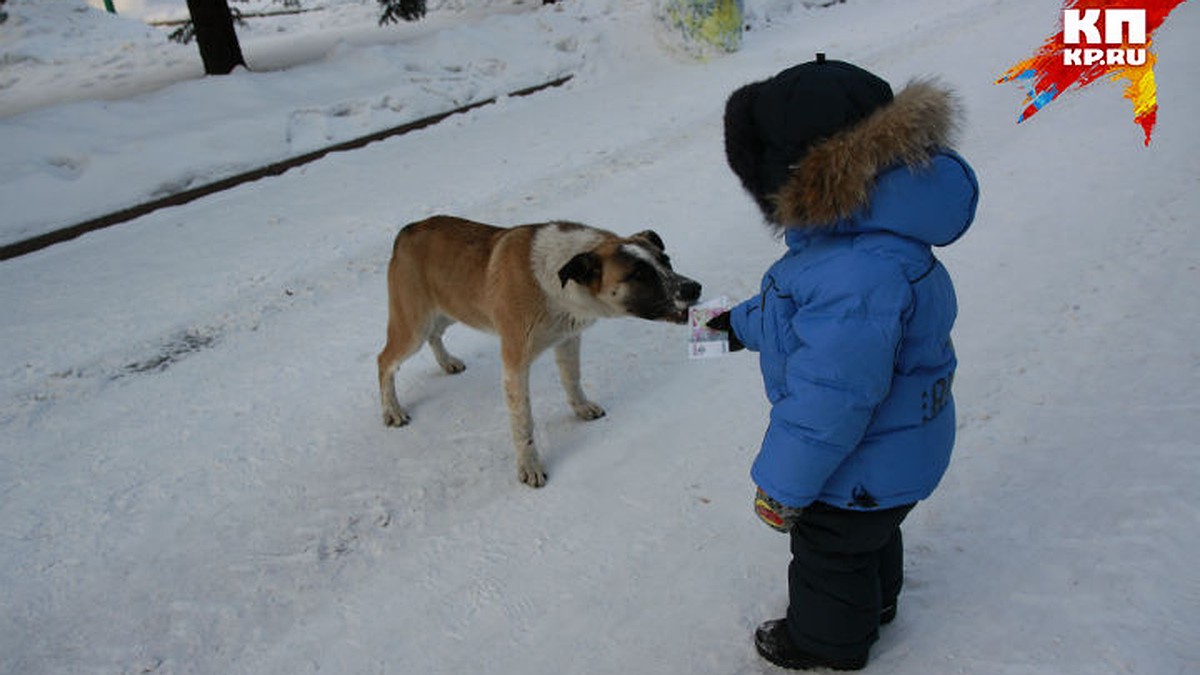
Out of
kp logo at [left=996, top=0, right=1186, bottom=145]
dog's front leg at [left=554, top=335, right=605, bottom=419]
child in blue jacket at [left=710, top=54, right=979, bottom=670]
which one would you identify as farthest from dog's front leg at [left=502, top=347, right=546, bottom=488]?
kp logo at [left=996, top=0, right=1186, bottom=145]

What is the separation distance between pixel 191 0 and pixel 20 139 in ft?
12.8

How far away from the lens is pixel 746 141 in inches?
89.0

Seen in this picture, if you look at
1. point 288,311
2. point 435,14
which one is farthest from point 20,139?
point 435,14

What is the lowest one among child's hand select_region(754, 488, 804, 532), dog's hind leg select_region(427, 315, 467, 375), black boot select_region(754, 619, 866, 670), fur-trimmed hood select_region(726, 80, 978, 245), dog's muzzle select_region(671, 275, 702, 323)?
black boot select_region(754, 619, 866, 670)

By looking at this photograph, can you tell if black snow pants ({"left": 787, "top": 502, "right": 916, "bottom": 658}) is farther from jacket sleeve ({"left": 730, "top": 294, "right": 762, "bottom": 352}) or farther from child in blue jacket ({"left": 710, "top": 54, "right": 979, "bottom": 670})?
jacket sleeve ({"left": 730, "top": 294, "right": 762, "bottom": 352})

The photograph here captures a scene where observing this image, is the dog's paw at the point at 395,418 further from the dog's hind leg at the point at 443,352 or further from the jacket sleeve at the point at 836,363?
the jacket sleeve at the point at 836,363

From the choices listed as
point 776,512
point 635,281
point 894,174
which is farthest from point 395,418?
point 894,174

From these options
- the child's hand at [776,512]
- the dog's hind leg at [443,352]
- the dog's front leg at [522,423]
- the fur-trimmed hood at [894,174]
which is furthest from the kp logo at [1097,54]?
the child's hand at [776,512]

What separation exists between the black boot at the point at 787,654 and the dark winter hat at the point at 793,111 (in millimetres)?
1456

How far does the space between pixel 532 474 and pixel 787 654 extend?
1.60m

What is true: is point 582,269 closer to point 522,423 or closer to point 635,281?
point 635,281

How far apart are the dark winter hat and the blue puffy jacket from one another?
187 mm

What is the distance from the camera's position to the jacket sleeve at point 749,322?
8.54 feet

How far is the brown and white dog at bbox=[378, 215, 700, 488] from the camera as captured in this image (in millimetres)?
3625
